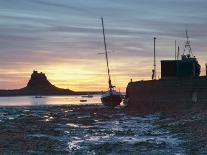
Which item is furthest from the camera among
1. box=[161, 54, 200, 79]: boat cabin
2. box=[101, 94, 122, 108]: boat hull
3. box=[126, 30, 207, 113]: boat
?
box=[101, 94, 122, 108]: boat hull

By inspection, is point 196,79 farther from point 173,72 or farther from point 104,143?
point 104,143

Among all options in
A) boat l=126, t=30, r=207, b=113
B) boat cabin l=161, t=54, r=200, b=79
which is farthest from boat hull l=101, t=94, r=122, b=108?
boat cabin l=161, t=54, r=200, b=79

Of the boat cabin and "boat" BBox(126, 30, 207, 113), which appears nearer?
"boat" BBox(126, 30, 207, 113)

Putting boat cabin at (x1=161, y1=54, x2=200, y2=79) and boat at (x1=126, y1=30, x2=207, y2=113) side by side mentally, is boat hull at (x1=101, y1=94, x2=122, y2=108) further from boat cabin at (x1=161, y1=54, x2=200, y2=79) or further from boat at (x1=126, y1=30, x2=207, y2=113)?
boat cabin at (x1=161, y1=54, x2=200, y2=79)

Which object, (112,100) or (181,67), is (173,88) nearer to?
(181,67)

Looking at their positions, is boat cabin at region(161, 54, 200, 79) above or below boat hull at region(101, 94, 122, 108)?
above

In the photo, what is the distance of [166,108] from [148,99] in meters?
9.65

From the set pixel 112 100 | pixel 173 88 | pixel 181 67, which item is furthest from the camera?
pixel 112 100

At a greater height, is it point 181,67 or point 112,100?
point 181,67

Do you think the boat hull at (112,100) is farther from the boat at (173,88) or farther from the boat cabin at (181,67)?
the boat cabin at (181,67)

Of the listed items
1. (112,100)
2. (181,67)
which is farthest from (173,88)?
(112,100)

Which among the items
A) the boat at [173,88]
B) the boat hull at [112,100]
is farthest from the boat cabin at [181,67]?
the boat hull at [112,100]

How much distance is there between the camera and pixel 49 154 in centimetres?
2369

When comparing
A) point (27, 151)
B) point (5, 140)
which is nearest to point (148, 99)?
point (5, 140)
